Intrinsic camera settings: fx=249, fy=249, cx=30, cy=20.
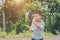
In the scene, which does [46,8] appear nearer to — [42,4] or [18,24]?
[42,4]

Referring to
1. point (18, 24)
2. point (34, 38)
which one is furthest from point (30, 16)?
point (34, 38)

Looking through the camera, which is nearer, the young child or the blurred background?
the young child

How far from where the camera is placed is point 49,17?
17578 millimetres

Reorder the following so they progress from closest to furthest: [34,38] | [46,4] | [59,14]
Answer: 1. [34,38]
2. [59,14]
3. [46,4]

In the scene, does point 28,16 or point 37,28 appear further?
point 28,16

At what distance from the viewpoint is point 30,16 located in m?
17.5

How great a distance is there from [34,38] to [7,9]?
13424 mm

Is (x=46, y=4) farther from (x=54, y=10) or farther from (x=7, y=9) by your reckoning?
(x=7, y=9)

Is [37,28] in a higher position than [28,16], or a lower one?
higher

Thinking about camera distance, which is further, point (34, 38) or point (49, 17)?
point (49, 17)

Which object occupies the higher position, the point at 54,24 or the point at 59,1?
the point at 59,1

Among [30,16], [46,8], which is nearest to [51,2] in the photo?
[46,8]

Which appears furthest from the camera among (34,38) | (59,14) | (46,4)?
(46,4)

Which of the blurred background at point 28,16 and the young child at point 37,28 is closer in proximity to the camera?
the young child at point 37,28
